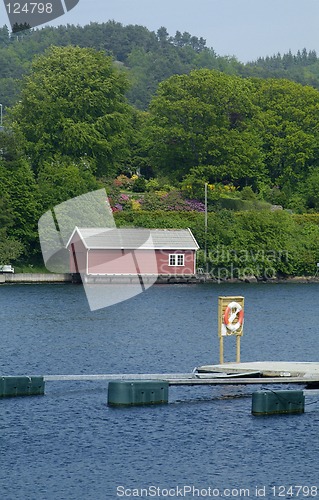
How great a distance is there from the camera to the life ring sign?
1336 inches

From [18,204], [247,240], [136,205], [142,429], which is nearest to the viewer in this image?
[142,429]

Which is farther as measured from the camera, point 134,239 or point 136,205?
point 136,205

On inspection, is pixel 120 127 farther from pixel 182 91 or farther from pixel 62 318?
pixel 62 318

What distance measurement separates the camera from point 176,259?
76.2 m

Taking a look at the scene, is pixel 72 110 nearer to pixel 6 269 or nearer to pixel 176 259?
pixel 176 259

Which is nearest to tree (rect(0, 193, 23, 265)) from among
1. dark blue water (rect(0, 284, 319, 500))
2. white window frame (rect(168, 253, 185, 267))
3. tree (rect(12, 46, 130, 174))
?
white window frame (rect(168, 253, 185, 267))

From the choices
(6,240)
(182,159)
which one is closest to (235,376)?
(6,240)

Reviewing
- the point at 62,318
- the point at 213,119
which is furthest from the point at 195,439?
the point at 213,119

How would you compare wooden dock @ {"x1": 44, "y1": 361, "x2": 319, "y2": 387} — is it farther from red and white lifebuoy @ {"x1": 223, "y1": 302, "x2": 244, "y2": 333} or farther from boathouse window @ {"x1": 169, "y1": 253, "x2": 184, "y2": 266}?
boathouse window @ {"x1": 169, "y1": 253, "x2": 184, "y2": 266}

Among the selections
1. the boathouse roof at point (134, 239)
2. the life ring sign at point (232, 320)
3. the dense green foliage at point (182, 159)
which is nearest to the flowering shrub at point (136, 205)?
the dense green foliage at point (182, 159)

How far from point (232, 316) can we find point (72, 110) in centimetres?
5470

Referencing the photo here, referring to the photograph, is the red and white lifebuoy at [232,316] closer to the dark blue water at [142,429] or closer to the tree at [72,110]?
the dark blue water at [142,429]

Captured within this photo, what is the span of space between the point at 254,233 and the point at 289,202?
10.8 metres

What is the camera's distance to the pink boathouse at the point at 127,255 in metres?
75.3
